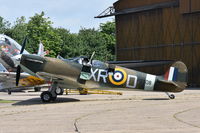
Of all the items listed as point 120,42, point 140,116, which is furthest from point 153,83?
point 120,42

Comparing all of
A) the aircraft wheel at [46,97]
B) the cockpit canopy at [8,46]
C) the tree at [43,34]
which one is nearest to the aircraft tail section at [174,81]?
the aircraft wheel at [46,97]

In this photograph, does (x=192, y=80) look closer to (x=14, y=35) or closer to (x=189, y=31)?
(x=189, y=31)

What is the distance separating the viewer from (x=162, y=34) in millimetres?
43812

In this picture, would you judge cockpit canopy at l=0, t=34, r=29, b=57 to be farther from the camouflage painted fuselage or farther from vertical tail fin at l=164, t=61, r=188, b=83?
vertical tail fin at l=164, t=61, r=188, b=83

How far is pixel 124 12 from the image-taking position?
47.6 metres

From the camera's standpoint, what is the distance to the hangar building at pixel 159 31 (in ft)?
135

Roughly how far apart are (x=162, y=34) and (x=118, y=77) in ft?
86.2

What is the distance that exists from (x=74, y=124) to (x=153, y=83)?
31.0 ft

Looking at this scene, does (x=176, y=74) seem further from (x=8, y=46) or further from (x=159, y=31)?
(x=159, y=31)

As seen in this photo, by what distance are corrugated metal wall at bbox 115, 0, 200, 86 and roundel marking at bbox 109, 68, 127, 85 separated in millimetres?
24099

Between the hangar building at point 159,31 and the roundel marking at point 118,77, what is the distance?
79.0ft

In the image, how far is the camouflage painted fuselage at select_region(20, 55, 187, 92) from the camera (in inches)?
731

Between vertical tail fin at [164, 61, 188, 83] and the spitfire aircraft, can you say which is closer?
the spitfire aircraft

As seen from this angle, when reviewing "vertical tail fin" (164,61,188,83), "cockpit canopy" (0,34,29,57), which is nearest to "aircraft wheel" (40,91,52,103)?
"vertical tail fin" (164,61,188,83)
